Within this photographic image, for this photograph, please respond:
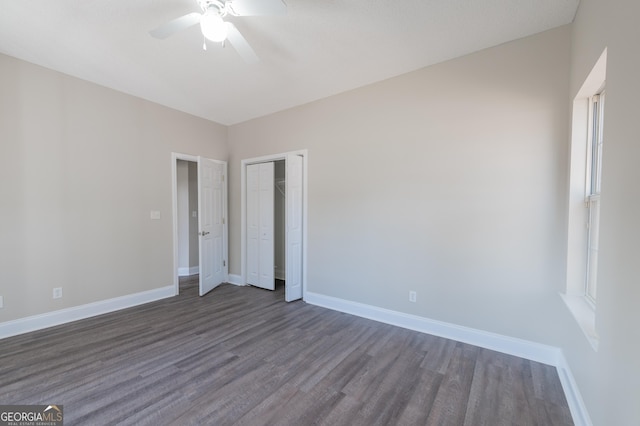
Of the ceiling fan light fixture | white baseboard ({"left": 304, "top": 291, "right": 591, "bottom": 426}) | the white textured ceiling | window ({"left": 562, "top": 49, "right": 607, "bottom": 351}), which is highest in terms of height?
the white textured ceiling

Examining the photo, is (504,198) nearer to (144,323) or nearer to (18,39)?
(144,323)

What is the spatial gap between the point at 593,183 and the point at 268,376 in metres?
2.94

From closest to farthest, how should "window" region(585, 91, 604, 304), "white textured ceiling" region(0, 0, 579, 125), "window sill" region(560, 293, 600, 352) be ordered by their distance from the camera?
"window sill" region(560, 293, 600, 352)
"window" region(585, 91, 604, 304)
"white textured ceiling" region(0, 0, 579, 125)

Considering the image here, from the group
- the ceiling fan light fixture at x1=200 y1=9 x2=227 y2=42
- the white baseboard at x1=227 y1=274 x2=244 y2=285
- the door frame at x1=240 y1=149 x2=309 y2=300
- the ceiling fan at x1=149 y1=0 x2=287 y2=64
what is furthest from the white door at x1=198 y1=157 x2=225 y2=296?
the ceiling fan light fixture at x1=200 y1=9 x2=227 y2=42

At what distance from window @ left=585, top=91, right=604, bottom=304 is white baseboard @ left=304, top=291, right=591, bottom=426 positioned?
620 mm

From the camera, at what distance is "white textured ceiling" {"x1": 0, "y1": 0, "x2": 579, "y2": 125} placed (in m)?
2.06

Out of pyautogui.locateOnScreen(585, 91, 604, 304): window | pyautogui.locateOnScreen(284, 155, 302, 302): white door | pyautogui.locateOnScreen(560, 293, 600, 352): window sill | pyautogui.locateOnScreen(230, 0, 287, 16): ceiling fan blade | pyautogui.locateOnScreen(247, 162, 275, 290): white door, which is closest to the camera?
pyautogui.locateOnScreen(560, 293, 600, 352): window sill

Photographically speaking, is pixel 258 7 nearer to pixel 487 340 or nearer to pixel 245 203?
pixel 245 203

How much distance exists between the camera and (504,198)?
249 centimetres

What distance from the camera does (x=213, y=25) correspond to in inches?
72.7

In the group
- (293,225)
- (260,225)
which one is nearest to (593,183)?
(293,225)

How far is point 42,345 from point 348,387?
9.76 feet

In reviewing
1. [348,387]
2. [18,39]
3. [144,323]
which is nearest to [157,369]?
[144,323]

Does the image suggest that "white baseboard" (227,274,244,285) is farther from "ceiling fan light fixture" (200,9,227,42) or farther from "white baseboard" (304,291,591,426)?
"ceiling fan light fixture" (200,9,227,42)
